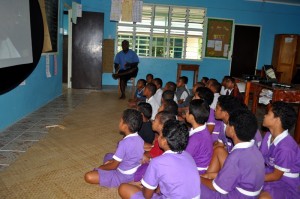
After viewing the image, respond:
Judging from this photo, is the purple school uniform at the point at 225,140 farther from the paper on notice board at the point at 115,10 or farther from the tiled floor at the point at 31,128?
the paper on notice board at the point at 115,10

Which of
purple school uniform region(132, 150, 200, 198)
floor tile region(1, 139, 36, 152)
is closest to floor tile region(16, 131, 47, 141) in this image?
floor tile region(1, 139, 36, 152)

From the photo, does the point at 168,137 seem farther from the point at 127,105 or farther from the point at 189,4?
the point at 189,4

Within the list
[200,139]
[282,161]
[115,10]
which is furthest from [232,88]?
[115,10]

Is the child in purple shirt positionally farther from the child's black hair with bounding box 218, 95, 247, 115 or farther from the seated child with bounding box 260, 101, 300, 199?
the seated child with bounding box 260, 101, 300, 199

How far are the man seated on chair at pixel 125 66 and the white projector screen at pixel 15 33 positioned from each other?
109 inches

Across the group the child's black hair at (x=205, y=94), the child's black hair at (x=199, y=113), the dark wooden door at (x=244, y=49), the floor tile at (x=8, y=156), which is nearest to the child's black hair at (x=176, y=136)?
the child's black hair at (x=199, y=113)

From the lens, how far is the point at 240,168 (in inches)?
61.7

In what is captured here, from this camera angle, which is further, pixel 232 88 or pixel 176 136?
pixel 232 88

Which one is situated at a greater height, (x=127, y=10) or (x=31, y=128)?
(x=127, y=10)

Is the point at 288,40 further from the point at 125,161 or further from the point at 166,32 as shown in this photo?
the point at 125,161

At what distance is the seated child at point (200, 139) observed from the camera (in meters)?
2.02

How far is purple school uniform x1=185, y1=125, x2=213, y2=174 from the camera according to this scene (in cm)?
202

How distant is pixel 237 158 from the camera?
5.19 feet

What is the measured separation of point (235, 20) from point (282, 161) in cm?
669
